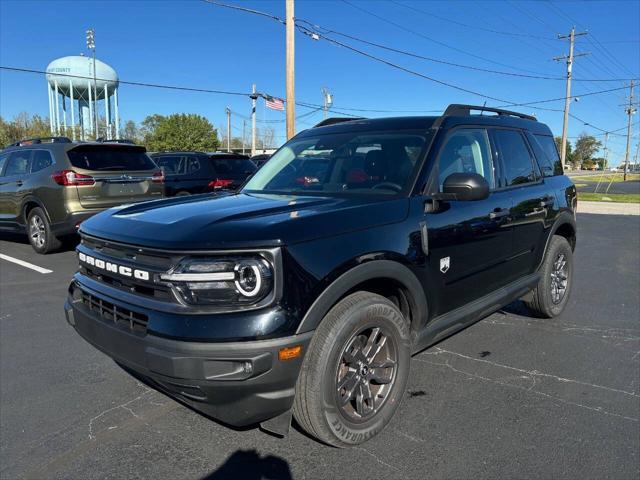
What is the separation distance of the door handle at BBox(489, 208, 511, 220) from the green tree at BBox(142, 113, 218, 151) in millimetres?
72644

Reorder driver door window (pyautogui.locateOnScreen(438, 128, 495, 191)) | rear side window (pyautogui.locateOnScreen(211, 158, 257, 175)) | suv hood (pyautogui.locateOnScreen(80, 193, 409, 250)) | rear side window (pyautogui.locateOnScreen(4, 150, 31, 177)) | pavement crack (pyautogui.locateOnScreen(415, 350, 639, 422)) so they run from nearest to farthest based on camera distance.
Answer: suv hood (pyautogui.locateOnScreen(80, 193, 409, 250)) < pavement crack (pyautogui.locateOnScreen(415, 350, 639, 422)) < driver door window (pyautogui.locateOnScreen(438, 128, 495, 191)) < rear side window (pyautogui.locateOnScreen(4, 150, 31, 177)) < rear side window (pyautogui.locateOnScreen(211, 158, 257, 175))

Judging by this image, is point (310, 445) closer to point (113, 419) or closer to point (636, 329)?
point (113, 419)

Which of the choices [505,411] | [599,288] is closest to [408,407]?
[505,411]

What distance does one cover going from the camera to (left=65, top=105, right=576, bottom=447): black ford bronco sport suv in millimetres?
2258

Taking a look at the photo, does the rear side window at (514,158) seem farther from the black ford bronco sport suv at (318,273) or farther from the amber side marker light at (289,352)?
the amber side marker light at (289,352)

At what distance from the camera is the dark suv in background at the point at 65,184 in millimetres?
7629

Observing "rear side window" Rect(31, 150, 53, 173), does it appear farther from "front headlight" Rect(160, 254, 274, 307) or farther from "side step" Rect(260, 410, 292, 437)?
"side step" Rect(260, 410, 292, 437)

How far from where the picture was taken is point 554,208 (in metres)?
4.76

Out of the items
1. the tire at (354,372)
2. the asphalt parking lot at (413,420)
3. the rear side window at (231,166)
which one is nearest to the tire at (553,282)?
the asphalt parking lot at (413,420)

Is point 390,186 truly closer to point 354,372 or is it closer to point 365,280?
point 365,280

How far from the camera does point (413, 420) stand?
121 inches

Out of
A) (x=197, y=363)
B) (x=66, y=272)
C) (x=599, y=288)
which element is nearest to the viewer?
(x=197, y=363)

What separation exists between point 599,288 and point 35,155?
8.88m

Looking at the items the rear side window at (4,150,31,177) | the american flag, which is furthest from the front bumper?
the american flag
